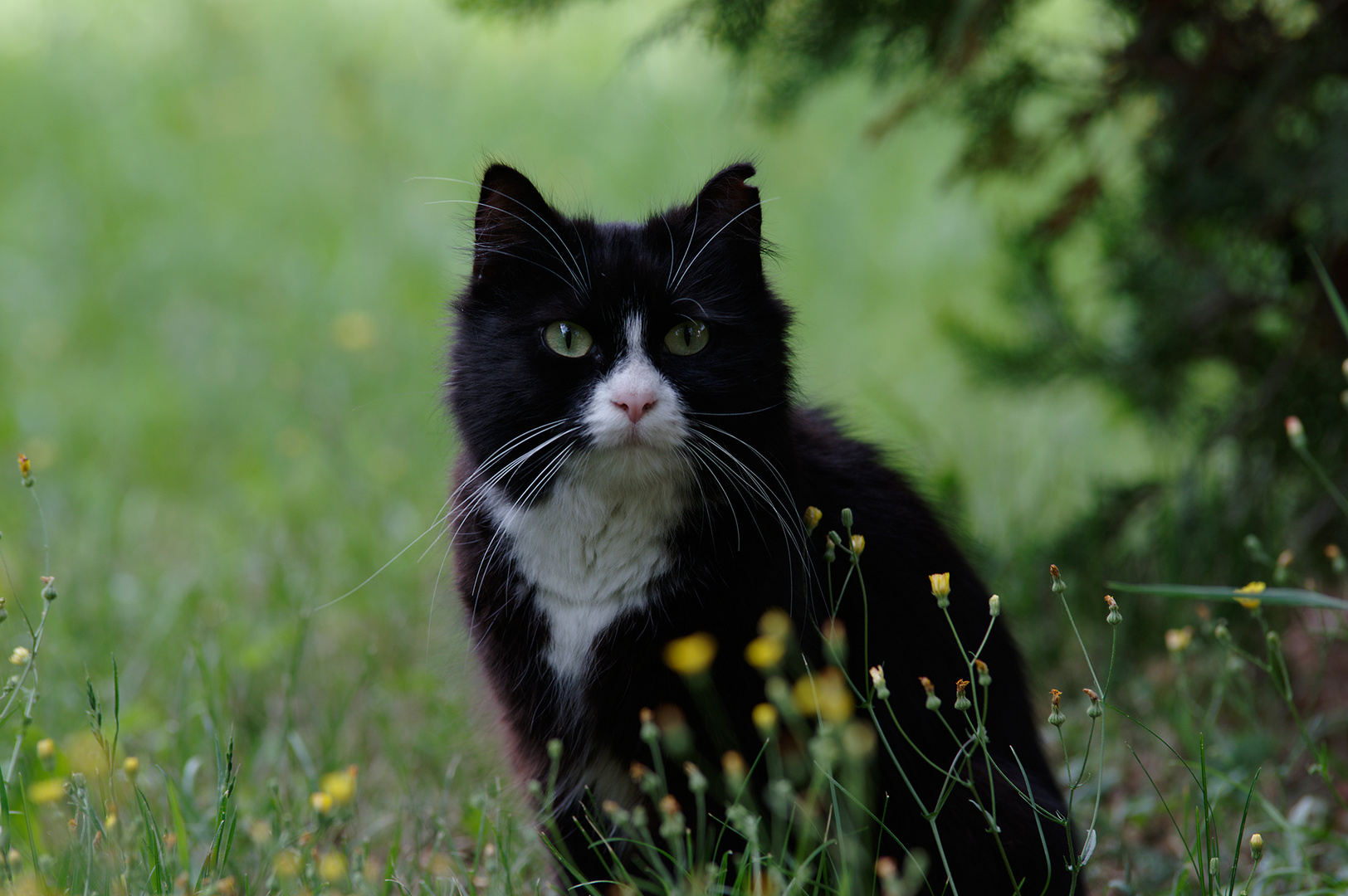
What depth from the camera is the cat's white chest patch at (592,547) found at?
5.41 ft

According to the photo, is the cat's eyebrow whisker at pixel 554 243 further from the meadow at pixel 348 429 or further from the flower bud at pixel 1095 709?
the flower bud at pixel 1095 709

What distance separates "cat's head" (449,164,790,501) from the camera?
1597 millimetres

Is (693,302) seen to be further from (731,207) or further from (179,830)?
(179,830)

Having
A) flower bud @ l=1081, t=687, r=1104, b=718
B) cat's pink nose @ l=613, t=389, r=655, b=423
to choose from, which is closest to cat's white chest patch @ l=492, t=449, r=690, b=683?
cat's pink nose @ l=613, t=389, r=655, b=423

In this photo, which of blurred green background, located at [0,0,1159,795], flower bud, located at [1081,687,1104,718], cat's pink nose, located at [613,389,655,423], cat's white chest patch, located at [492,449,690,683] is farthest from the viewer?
blurred green background, located at [0,0,1159,795]

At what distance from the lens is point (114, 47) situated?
21.2 feet

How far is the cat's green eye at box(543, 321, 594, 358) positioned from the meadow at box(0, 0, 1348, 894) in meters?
0.33

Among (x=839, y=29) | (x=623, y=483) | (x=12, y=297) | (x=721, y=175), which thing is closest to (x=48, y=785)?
(x=623, y=483)

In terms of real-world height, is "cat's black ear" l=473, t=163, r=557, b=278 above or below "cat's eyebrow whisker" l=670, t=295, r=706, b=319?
above

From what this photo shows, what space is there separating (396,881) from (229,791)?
0.28 metres

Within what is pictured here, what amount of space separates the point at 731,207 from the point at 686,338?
0.82 ft

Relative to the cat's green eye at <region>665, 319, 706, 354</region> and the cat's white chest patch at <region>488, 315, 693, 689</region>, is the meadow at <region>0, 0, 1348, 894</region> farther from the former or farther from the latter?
the cat's green eye at <region>665, 319, 706, 354</region>

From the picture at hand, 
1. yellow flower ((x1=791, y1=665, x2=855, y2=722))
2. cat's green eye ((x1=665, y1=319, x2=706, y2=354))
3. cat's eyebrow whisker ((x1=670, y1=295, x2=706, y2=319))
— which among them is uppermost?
cat's eyebrow whisker ((x1=670, y1=295, x2=706, y2=319))

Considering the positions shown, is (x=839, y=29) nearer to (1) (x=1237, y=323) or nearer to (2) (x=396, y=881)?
(1) (x=1237, y=323)
